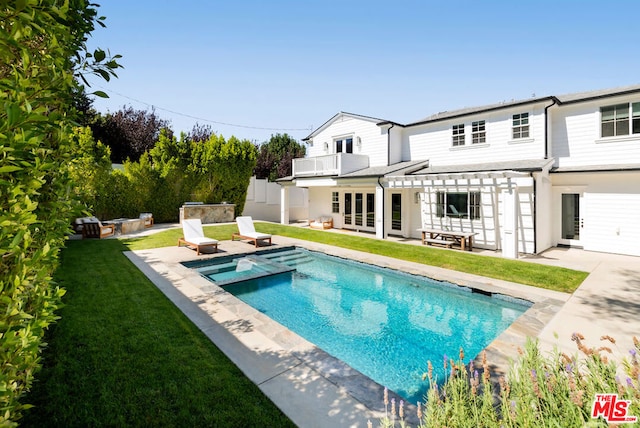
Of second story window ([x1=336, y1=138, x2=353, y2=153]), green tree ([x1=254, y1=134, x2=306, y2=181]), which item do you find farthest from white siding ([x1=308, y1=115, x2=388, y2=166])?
green tree ([x1=254, y1=134, x2=306, y2=181])

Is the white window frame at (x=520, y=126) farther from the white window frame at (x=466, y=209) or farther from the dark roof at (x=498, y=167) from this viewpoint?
the white window frame at (x=466, y=209)

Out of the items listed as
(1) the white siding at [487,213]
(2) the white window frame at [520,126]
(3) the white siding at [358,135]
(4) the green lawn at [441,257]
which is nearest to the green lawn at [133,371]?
(4) the green lawn at [441,257]

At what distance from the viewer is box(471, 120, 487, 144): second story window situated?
17031 mm

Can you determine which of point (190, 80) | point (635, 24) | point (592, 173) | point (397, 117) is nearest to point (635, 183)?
point (592, 173)

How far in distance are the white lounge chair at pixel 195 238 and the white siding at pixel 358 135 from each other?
1235 centimetres

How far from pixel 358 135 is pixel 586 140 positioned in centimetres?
1287

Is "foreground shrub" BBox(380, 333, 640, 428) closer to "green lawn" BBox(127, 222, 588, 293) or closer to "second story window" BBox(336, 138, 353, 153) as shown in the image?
"green lawn" BBox(127, 222, 588, 293)

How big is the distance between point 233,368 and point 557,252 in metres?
15.7

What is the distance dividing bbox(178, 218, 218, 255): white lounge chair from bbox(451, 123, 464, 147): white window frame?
14499 millimetres

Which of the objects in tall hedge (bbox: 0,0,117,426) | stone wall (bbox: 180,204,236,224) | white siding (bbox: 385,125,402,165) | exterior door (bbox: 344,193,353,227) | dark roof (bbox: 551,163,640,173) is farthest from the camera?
exterior door (bbox: 344,193,353,227)

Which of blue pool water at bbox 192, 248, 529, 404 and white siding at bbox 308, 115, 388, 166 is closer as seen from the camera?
blue pool water at bbox 192, 248, 529, 404

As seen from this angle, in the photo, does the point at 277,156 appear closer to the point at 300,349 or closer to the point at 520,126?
the point at 520,126

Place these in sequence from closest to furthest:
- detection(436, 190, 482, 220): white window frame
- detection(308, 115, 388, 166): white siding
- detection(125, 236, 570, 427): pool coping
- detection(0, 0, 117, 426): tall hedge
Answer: detection(0, 0, 117, 426): tall hedge → detection(125, 236, 570, 427): pool coping → detection(436, 190, 482, 220): white window frame → detection(308, 115, 388, 166): white siding

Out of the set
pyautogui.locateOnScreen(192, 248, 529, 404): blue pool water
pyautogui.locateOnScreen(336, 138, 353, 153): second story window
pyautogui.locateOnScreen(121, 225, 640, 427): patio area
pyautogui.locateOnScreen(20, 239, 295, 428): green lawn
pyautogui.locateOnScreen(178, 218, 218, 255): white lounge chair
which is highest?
pyautogui.locateOnScreen(336, 138, 353, 153): second story window
